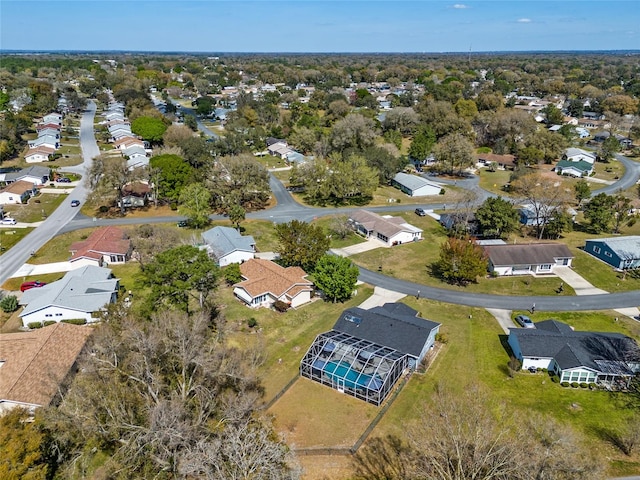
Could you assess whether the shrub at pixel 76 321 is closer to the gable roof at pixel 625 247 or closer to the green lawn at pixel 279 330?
the green lawn at pixel 279 330

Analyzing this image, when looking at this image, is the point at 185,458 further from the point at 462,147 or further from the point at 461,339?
the point at 462,147

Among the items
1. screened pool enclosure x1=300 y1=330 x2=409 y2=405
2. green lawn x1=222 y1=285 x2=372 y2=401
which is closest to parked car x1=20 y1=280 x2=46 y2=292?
green lawn x1=222 y1=285 x2=372 y2=401

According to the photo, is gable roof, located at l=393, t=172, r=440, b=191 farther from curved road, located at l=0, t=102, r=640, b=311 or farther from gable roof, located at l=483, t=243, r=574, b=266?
gable roof, located at l=483, t=243, r=574, b=266

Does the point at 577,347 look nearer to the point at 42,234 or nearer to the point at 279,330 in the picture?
the point at 279,330

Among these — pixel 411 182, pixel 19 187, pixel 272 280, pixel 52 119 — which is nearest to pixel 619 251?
pixel 411 182

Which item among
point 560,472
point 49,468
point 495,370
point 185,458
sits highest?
point 560,472

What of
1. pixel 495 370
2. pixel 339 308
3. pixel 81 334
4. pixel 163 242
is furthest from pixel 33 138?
pixel 495 370

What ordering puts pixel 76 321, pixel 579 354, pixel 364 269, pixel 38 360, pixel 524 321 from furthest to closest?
pixel 364 269 < pixel 524 321 < pixel 76 321 < pixel 579 354 < pixel 38 360
